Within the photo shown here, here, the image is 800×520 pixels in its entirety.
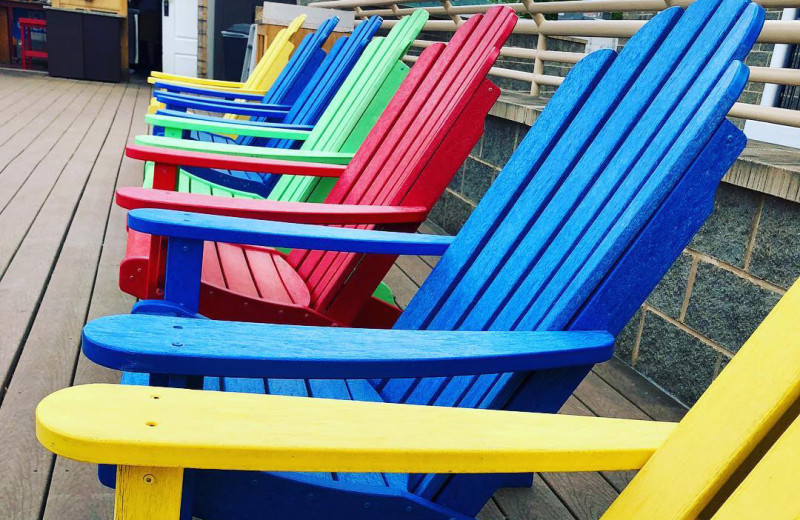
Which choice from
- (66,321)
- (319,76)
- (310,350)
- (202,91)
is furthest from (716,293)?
(202,91)

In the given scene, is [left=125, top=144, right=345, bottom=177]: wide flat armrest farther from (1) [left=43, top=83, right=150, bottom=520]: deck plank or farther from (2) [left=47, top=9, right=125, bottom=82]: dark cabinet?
(2) [left=47, top=9, right=125, bottom=82]: dark cabinet

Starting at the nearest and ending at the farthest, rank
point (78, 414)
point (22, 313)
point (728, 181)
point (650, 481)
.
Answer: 1. point (78, 414)
2. point (650, 481)
3. point (728, 181)
4. point (22, 313)

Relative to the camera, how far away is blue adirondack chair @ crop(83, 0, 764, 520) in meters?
0.95

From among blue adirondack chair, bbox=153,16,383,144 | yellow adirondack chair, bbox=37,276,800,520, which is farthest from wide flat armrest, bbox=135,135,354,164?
yellow adirondack chair, bbox=37,276,800,520

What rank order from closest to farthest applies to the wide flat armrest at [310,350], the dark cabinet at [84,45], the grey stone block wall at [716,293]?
the wide flat armrest at [310,350] → the grey stone block wall at [716,293] → the dark cabinet at [84,45]

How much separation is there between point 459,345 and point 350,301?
2.88ft

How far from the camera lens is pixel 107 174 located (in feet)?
15.5

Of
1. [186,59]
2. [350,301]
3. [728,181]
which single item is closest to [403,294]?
[350,301]

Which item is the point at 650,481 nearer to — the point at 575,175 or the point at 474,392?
the point at 474,392

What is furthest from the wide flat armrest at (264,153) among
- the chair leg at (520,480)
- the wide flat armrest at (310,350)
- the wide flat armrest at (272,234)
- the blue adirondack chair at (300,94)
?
the wide flat armrest at (310,350)

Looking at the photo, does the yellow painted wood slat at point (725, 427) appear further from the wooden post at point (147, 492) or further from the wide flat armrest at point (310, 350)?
the wooden post at point (147, 492)

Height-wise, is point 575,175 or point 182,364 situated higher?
point 575,175

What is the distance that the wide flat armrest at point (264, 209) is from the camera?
1.63 metres

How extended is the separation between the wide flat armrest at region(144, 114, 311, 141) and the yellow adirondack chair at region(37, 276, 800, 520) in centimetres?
239
